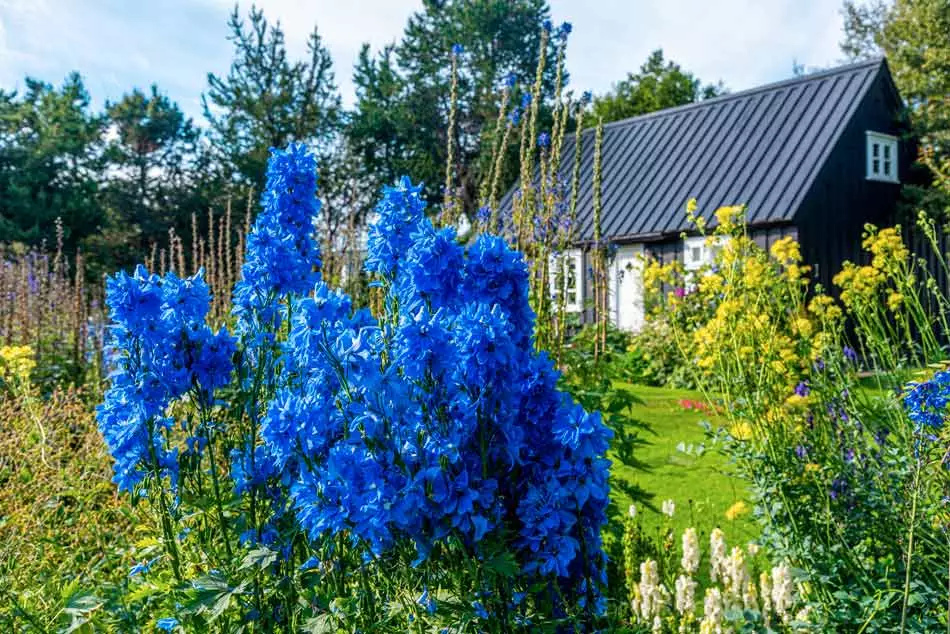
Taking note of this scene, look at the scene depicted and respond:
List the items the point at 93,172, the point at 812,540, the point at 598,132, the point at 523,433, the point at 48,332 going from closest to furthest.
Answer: the point at 523,433, the point at 812,540, the point at 598,132, the point at 48,332, the point at 93,172

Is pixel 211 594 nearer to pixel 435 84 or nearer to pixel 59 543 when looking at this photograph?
pixel 59 543

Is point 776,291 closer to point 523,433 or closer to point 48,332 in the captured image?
point 523,433

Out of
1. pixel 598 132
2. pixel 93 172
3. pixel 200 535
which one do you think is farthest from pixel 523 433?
pixel 93 172

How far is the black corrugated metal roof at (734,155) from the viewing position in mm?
16203

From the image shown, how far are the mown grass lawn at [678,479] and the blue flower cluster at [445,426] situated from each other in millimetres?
1741

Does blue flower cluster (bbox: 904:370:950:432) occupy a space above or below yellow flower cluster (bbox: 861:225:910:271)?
below

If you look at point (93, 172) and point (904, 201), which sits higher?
point (93, 172)

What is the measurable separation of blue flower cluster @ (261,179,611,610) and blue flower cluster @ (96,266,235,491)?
0.43 m

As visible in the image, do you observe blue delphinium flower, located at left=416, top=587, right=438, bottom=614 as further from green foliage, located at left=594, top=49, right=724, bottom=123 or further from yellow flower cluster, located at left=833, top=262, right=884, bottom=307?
green foliage, located at left=594, top=49, right=724, bottom=123

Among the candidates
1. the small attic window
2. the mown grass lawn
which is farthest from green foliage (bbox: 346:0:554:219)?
the mown grass lawn

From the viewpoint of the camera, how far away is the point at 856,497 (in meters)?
3.51

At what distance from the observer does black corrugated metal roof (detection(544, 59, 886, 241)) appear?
16203 mm

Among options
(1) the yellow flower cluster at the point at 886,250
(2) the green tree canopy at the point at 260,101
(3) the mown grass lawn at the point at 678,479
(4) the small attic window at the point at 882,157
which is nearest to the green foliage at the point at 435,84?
(2) the green tree canopy at the point at 260,101

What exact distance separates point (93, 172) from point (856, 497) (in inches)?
1348
